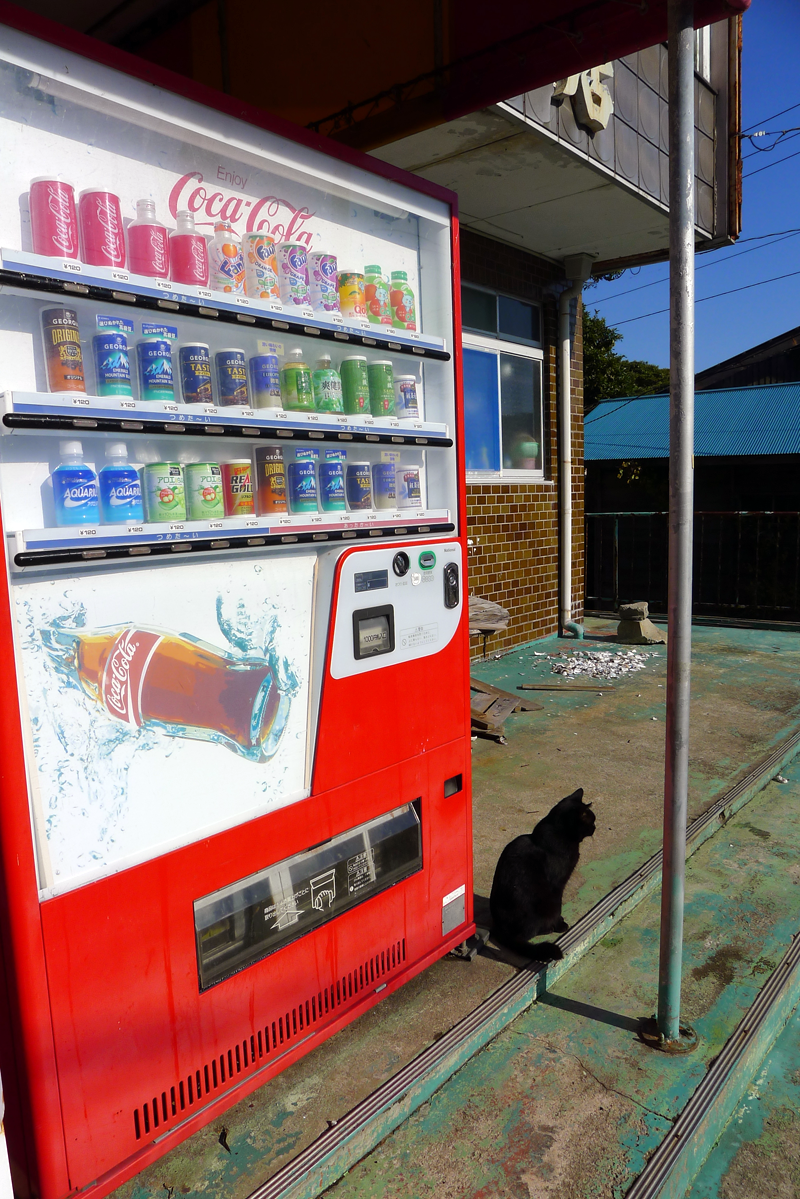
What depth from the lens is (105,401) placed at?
6.33ft

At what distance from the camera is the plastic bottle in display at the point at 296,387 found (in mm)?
2475

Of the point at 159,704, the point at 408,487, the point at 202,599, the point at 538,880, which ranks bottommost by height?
the point at 538,880

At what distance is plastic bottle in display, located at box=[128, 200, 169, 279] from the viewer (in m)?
2.11

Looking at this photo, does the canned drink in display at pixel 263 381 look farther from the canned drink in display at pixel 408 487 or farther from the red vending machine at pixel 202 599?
the canned drink in display at pixel 408 487

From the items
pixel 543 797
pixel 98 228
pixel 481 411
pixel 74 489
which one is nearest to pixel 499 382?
pixel 481 411

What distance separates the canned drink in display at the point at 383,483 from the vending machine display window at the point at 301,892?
3.72ft

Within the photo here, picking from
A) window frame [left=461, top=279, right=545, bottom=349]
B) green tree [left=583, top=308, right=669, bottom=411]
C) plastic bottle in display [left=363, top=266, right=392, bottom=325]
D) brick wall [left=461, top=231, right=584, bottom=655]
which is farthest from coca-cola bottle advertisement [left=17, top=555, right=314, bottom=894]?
green tree [left=583, top=308, right=669, bottom=411]

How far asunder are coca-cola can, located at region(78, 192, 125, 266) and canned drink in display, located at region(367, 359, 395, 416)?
955mm

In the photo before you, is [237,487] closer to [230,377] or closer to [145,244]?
[230,377]

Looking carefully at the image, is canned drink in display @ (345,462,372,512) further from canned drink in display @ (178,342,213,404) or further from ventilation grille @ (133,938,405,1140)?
ventilation grille @ (133,938,405,1140)

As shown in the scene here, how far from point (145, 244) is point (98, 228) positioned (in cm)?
13

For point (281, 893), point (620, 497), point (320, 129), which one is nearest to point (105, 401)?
point (281, 893)

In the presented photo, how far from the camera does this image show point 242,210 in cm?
243

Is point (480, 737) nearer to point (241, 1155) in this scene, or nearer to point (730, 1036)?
point (730, 1036)
